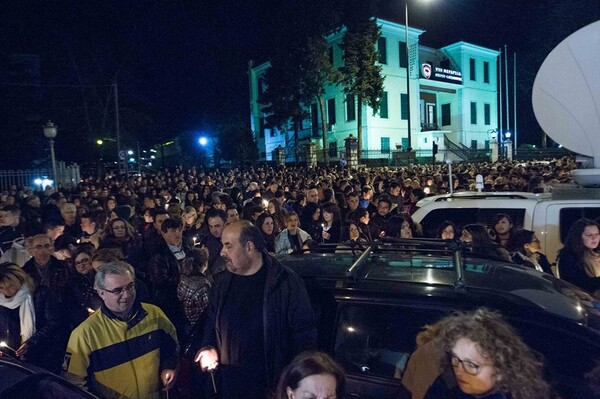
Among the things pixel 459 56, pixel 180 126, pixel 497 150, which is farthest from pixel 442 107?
pixel 180 126

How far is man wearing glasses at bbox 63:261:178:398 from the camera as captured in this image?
283 cm

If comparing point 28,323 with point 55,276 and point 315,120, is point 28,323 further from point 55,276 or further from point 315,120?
point 315,120

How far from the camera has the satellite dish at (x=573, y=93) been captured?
288 inches

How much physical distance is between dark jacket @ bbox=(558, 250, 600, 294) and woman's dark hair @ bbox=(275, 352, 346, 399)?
315 cm

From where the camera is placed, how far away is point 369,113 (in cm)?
4000

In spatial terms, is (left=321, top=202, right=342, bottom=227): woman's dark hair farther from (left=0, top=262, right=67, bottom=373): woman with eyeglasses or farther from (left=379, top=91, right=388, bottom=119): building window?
(left=379, top=91, right=388, bottom=119): building window

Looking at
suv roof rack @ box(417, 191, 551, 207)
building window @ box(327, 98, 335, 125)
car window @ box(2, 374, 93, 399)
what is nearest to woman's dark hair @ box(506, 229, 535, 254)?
suv roof rack @ box(417, 191, 551, 207)

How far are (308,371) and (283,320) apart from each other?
0.77m

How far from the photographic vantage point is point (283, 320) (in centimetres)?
291

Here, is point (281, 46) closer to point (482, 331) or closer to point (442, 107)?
point (442, 107)

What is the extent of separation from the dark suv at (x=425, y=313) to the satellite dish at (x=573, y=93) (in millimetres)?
5482

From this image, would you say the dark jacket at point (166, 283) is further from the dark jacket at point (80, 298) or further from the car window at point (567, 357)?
the car window at point (567, 357)

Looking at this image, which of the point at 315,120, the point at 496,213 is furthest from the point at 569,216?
the point at 315,120

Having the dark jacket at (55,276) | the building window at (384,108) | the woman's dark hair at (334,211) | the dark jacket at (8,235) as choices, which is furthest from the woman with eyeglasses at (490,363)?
the building window at (384,108)
